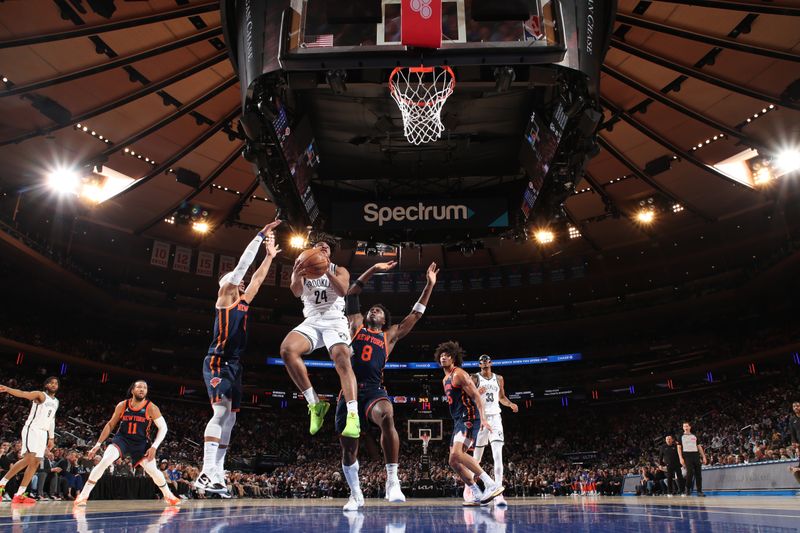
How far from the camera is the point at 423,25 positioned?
301 inches

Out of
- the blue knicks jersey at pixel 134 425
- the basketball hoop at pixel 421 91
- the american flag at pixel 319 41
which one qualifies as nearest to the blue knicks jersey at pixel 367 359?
the blue knicks jersey at pixel 134 425

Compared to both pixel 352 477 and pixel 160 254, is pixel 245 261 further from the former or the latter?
pixel 160 254

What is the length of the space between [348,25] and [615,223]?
20456 mm

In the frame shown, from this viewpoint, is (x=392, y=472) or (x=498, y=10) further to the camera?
(x=498, y=10)

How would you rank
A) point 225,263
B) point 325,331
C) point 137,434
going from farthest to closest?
point 225,263
point 137,434
point 325,331

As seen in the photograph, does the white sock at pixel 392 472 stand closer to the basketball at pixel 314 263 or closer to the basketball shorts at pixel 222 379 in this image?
the basketball shorts at pixel 222 379

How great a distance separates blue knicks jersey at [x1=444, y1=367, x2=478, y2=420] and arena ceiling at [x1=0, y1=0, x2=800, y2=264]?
5539mm

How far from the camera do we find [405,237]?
42.3ft

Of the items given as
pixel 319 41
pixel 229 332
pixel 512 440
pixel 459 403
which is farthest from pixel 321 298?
pixel 512 440

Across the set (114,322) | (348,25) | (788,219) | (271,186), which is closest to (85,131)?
(271,186)

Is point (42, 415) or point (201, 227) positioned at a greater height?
point (201, 227)

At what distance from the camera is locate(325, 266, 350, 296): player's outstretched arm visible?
20.7 ft

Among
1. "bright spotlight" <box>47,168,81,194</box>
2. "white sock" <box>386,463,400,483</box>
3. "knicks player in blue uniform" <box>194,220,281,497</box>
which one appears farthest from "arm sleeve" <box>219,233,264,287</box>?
"bright spotlight" <box>47,168,81,194</box>

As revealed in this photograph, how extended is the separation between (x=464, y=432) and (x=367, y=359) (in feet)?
7.00
